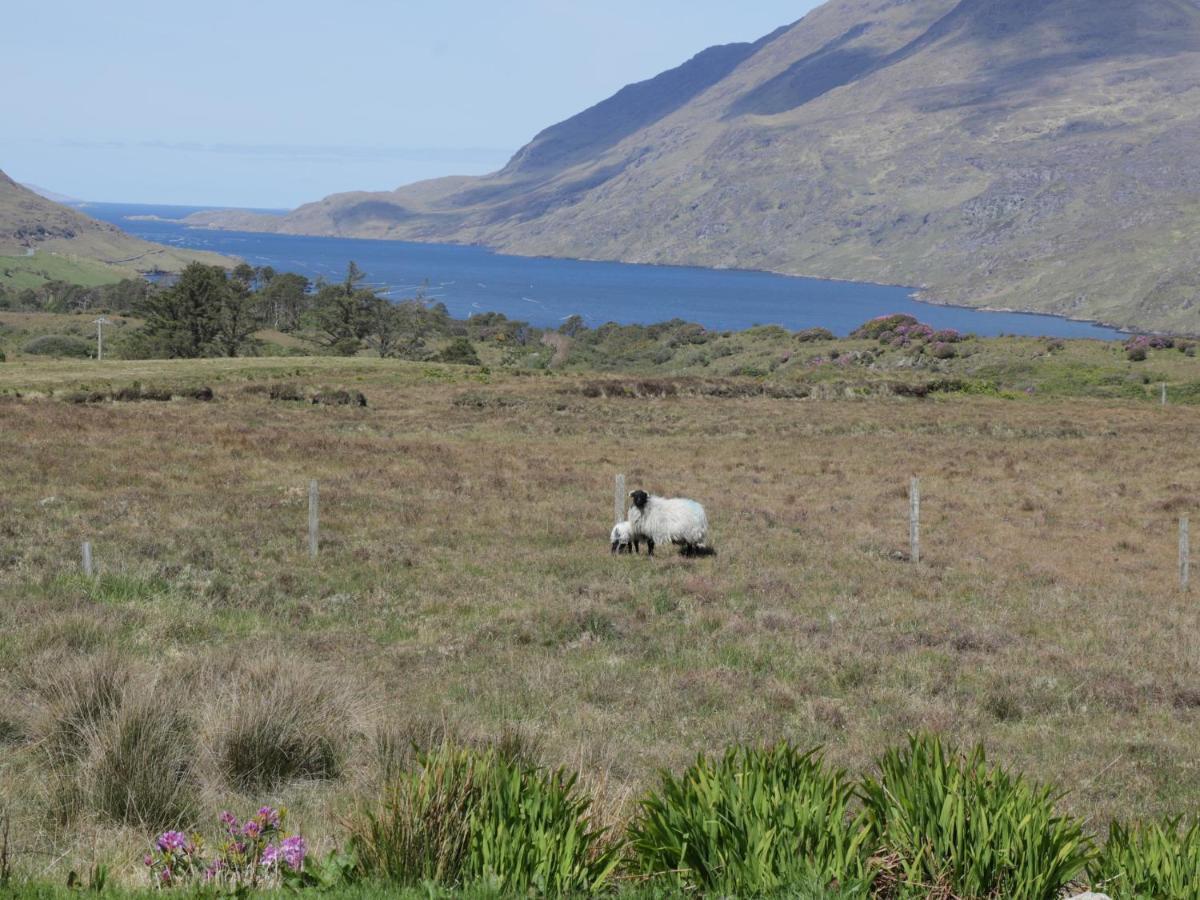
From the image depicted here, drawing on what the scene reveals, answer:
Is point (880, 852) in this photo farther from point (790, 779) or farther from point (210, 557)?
point (210, 557)

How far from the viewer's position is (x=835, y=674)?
11820mm

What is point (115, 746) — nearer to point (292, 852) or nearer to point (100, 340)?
point (292, 852)

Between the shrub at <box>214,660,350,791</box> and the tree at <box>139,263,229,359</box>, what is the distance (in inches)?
3352

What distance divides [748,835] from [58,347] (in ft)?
310

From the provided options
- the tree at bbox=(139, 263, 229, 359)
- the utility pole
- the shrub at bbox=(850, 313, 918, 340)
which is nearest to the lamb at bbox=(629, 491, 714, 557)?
the utility pole

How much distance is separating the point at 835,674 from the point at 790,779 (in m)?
6.13

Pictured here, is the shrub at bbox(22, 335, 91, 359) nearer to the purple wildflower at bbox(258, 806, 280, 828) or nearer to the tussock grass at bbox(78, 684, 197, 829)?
the tussock grass at bbox(78, 684, 197, 829)

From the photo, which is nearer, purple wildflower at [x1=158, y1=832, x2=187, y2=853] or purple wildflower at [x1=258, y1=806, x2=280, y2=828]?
purple wildflower at [x1=158, y1=832, x2=187, y2=853]

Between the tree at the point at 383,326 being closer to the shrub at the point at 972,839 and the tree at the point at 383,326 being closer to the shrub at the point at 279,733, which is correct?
the shrub at the point at 279,733

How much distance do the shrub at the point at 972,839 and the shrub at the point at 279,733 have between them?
4.22 meters

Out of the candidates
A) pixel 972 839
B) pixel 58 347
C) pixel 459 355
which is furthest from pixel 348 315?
pixel 972 839

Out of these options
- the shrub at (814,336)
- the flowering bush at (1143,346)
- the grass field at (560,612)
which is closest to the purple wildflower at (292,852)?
the grass field at (560,612)

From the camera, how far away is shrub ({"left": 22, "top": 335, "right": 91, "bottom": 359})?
3472 inches

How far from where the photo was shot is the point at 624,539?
63.3 ft
